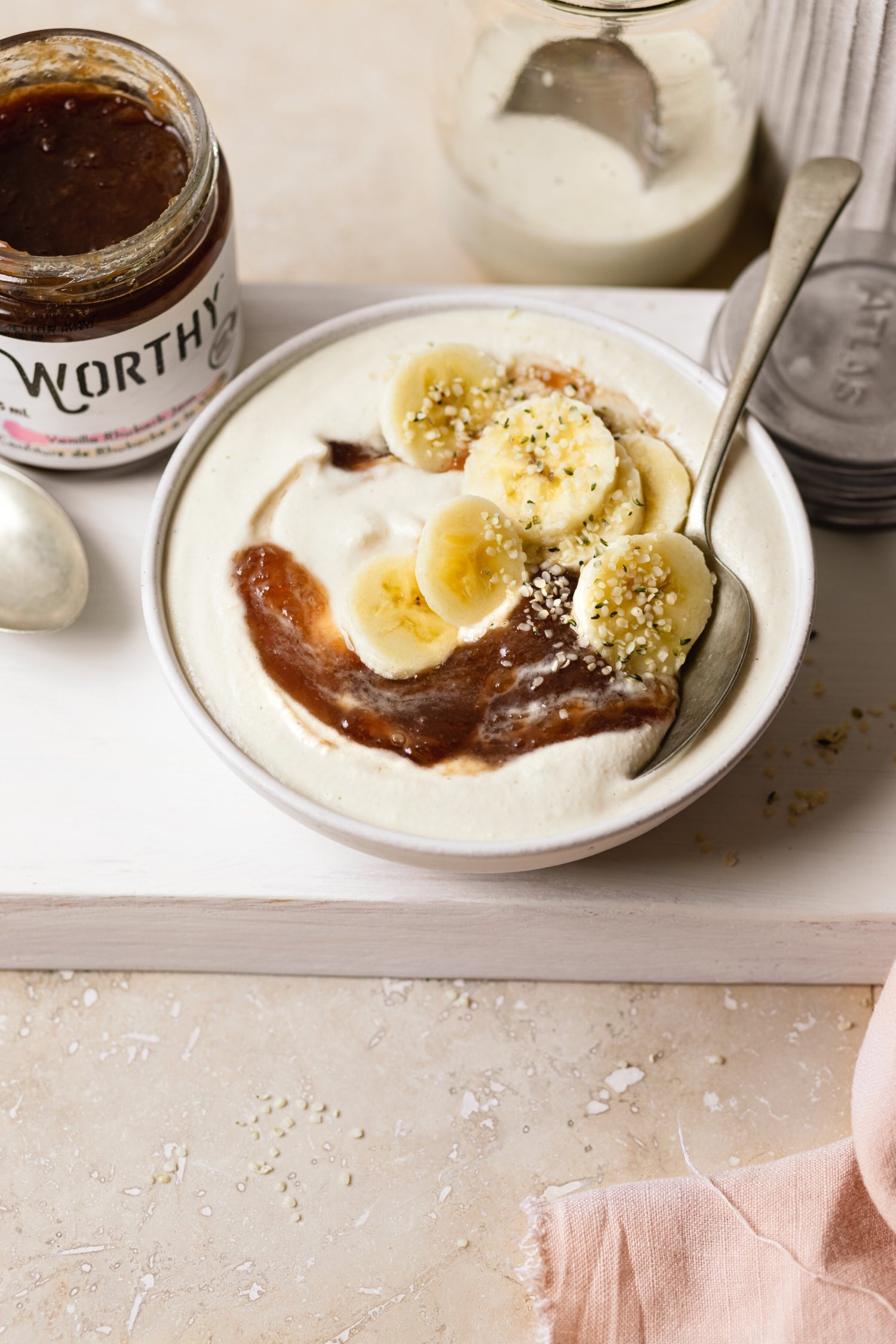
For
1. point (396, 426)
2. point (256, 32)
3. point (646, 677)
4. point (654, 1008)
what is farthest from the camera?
point (256, 32)

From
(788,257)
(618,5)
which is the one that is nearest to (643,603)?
(788,257)

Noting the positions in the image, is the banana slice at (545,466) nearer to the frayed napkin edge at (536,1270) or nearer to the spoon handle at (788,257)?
the spoon handle at (788,257)

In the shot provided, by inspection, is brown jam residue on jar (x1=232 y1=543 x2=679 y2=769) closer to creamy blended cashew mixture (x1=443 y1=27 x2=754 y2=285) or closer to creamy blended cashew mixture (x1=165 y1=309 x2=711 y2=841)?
creamy blended cashew mixture (x1=165 y1=309 x2=711 y2=841)

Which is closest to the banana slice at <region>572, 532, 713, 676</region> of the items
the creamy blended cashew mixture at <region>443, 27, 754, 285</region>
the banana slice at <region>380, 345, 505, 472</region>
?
the banana slice at <region>380, 345, 505, 472</region>

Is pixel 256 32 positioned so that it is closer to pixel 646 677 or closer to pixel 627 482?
pixel 627 482

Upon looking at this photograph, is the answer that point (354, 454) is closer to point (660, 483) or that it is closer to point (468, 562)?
point (468, 562)

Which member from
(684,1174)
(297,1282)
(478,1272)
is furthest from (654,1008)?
(297,1282)
